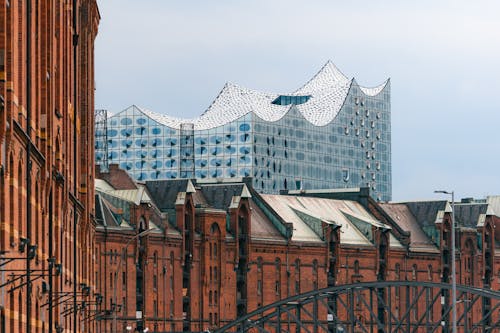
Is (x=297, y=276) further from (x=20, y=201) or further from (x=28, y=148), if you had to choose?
(x=20, y=201)

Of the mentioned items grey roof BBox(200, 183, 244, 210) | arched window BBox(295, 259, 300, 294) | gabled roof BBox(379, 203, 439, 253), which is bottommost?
arched window BBox(295, 259, 300, 294)

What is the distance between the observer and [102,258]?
14312cm

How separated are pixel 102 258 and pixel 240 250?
25313 mm

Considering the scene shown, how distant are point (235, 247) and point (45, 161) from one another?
103 meters

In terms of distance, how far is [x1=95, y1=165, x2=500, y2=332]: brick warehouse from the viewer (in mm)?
148625

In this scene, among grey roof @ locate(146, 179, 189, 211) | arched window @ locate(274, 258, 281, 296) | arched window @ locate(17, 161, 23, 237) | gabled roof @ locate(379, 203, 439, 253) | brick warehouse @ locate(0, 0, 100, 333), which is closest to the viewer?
brick warehouse @ locate(0, 0, 100, 333)

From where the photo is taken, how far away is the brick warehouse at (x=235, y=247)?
149 metres

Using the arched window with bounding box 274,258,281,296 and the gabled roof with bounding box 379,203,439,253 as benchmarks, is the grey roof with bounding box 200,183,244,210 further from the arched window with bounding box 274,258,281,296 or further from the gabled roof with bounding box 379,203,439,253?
the gabled roof with bounding box 379,203,439,253

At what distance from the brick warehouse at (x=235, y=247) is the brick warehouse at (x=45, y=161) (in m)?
50.3

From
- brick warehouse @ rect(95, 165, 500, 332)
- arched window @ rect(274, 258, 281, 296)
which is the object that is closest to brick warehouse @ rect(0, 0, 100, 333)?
brick warehouse @ rect(95, 165, 500, 332)

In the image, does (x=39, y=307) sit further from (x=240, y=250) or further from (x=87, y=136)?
(x=240, y=250)

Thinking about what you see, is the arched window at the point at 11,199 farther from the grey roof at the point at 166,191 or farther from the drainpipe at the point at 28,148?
the grey roof at the point at 166,191

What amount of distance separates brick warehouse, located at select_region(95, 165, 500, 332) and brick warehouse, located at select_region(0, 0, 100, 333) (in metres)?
50.3

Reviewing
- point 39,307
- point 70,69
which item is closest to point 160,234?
point 70,69
